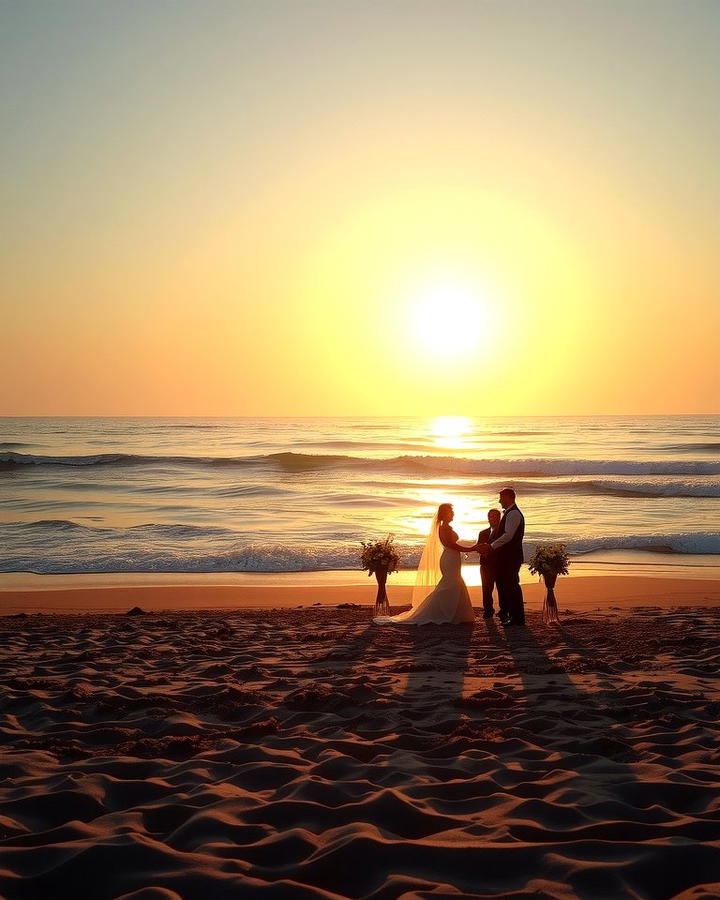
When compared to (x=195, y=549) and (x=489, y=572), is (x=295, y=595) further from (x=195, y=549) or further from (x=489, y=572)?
(x=195, y=549)

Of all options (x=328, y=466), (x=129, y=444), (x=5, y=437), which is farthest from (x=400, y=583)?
(x=5, y=437)

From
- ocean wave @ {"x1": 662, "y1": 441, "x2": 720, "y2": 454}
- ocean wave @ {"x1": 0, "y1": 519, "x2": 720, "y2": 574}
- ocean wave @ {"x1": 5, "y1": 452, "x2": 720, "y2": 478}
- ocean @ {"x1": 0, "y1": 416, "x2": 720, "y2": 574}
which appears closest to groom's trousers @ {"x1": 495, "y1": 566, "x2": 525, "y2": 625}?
ocean wave @ {"x1": 0, "y1": 519, "x2": 720, "y2": 574}

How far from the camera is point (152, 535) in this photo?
824 inches

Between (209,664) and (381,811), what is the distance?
4.08m

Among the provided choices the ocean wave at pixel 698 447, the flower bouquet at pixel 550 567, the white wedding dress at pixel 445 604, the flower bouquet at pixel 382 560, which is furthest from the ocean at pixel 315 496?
the flower bouquet at pixel 550 567

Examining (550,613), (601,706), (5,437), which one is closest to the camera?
(601,706)

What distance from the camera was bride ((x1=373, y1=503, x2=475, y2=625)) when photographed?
10.6 metres

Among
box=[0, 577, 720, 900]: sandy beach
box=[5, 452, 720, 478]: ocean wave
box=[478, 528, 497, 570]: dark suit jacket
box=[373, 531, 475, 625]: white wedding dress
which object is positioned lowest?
box=[0, 577, 720, 900]: sandy beach

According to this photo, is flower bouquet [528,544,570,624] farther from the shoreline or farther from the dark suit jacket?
the shoreline

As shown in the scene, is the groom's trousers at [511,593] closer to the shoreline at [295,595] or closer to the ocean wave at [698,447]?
the shoreline at [295,595]

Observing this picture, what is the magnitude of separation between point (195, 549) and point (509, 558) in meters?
9.77

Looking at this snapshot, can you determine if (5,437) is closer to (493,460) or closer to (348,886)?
(493,460)

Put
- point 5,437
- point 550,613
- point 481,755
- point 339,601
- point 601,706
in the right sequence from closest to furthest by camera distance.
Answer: point 481,755 → point 601,706 → point 550,613 → point 339,601 → point 5,437

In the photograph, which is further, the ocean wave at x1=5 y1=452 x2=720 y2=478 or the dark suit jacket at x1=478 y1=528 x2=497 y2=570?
the ocean wave at x1=5 y1=452 x2=720 y2=478
